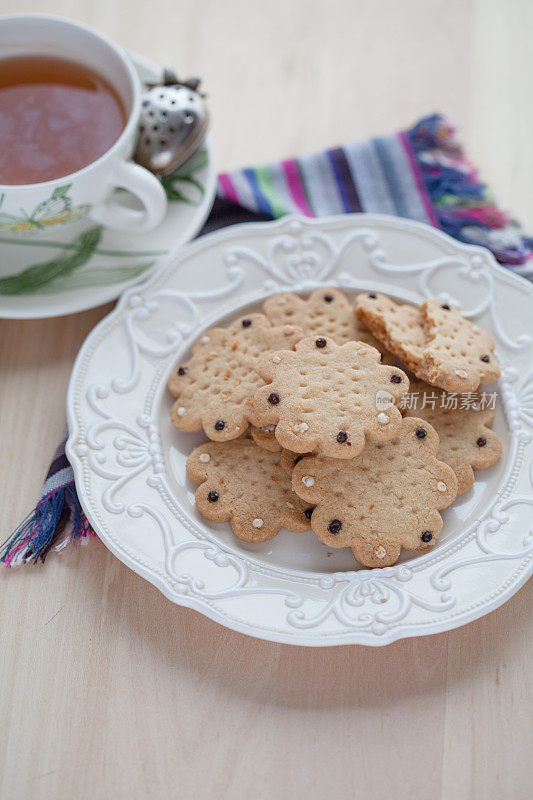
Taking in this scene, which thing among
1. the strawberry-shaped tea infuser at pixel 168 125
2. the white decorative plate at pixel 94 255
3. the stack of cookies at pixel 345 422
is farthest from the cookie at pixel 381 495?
the strawberry-shaped tea infuser at pixel 168 125

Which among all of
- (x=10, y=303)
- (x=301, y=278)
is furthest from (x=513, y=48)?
(x=10, y=303)

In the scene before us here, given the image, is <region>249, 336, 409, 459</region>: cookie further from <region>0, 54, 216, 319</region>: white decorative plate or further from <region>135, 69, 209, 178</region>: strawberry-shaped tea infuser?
<region>135, 69, 209, 178</region>: strawberry-shaped tea infuser

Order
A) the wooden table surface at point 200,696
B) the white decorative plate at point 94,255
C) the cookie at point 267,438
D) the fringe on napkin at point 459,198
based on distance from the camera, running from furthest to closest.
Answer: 1. the fringe on napkin at point 459,198
2. the white decorative plate at point 94,255
3. the cookie at point 267,438
4. the wooden table surface at point 200,696

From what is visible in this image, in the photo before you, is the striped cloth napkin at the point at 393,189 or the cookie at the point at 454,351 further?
the striped cloth napkin at the point at 393,189

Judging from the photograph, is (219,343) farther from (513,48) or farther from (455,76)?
(513,48)

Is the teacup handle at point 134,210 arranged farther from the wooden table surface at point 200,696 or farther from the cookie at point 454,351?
the cookie at point 454,351

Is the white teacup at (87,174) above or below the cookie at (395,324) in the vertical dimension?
above

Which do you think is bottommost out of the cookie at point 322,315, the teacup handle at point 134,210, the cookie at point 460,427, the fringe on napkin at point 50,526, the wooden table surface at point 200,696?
the wooden table surface at point 200,696

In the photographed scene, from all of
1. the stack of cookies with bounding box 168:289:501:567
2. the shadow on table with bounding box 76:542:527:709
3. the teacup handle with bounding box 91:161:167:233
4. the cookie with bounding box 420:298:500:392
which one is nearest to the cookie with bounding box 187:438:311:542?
the stack of cookies with bounding box 168:289:501:567
